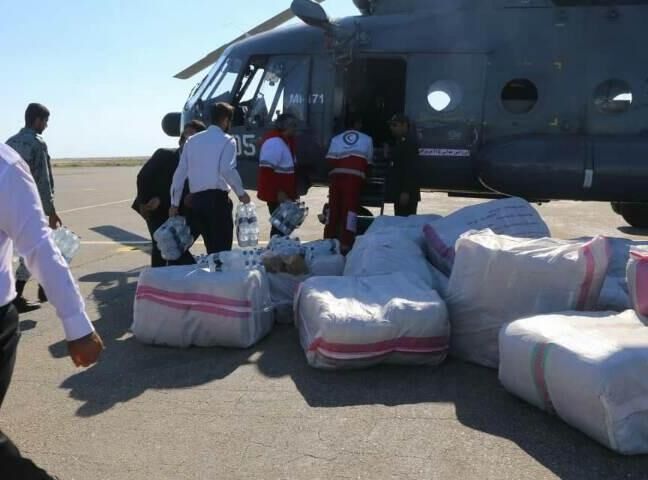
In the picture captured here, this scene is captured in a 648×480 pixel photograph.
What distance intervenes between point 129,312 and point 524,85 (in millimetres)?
5131

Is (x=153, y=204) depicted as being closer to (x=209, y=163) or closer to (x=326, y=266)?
(x=209, y=163)

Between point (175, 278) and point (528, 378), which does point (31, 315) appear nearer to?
point (175, 278)

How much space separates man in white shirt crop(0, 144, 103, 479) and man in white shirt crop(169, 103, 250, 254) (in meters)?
3.50

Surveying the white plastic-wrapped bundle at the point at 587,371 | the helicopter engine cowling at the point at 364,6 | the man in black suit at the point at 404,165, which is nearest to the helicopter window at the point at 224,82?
the helicopter engine cowling at the point at 364,6

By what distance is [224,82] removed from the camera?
8.52 meters

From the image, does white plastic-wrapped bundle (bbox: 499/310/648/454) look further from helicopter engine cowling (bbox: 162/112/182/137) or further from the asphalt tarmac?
helicopter engine cowling (bbox: 162/112/182/137)

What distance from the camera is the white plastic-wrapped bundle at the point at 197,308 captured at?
4578 mm

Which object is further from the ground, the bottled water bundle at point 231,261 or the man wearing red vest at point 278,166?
the man wearing red vest at point 278,166

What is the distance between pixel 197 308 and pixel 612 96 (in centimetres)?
553

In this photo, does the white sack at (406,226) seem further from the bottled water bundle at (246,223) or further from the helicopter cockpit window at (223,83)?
the helicopter cockpit window at (223,83)

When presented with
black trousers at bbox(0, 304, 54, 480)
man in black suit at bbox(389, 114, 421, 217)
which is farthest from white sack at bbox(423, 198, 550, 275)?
black trousers at bbox(0, 304, 54, 480)

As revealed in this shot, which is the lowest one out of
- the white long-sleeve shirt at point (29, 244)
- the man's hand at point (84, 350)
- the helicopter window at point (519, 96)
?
the man's hand at point (84, 350)

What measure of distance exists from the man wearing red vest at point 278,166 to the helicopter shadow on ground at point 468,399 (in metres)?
2.73

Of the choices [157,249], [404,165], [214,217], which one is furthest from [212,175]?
[404,165]
